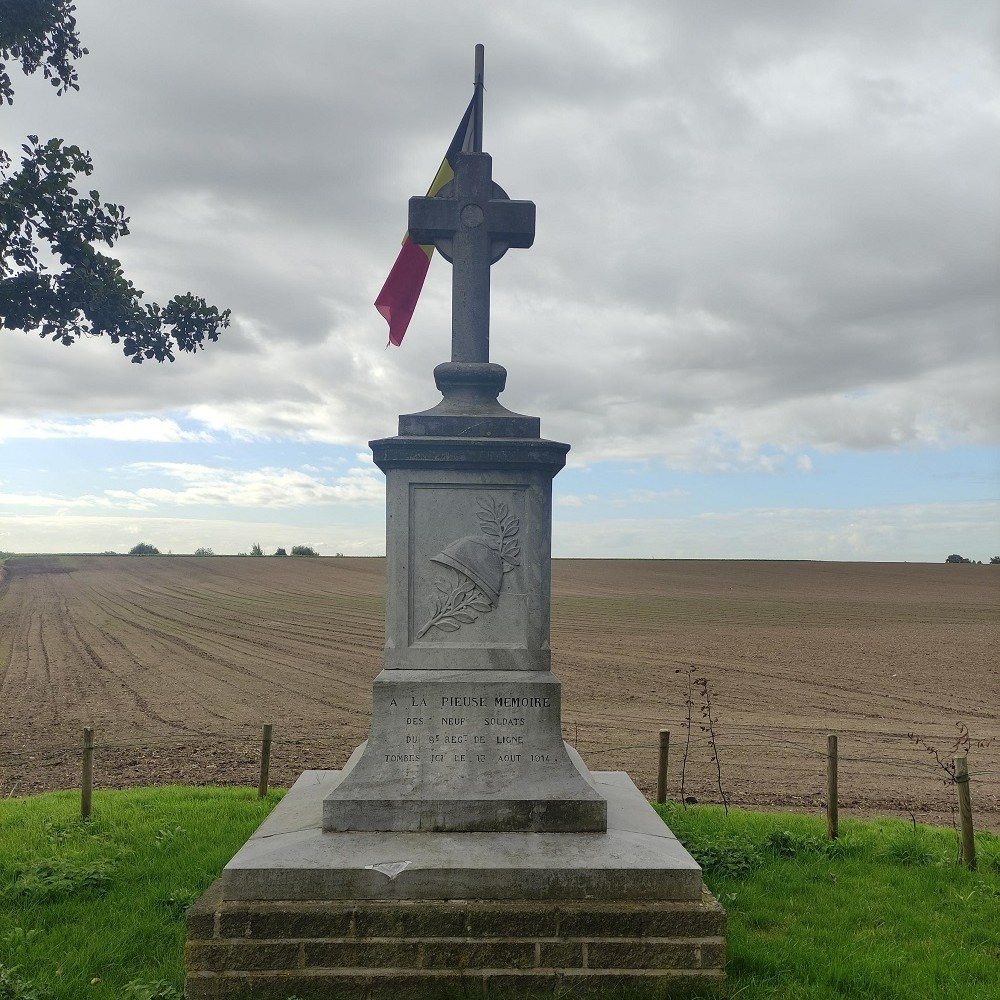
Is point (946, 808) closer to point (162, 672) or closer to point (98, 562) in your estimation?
point (162, 672)

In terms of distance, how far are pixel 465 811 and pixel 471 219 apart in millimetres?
3850

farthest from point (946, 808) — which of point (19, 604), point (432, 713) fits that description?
point (19, 604)

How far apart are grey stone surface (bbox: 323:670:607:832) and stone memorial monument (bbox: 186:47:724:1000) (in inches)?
0.5

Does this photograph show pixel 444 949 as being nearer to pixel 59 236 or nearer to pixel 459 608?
pixel 459 608

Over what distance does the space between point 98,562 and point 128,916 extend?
6518cm

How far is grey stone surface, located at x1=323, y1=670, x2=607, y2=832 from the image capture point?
5.00m

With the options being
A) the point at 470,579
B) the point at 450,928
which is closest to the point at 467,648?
the point at 470,579

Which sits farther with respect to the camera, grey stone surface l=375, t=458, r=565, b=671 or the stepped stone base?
grey stone surface l=375, t=458, r=565, b=671

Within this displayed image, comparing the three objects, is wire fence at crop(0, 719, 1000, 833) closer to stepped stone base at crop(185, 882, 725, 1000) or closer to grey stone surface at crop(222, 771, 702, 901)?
grey stone surface at crop(222, 771, 702, 901)

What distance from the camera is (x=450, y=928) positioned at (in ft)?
14.1

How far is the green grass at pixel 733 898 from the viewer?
4391 millimetres

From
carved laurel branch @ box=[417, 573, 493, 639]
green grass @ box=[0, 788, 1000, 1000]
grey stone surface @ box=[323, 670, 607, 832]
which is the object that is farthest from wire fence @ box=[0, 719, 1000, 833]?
carved laurel branch @ box=[417, 573, 493, 639]

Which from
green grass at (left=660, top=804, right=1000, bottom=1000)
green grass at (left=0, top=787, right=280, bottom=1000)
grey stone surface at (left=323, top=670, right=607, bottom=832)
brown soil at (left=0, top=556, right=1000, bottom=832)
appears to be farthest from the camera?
brown soil at (left=0, top=556, right=1000, bottom=832)

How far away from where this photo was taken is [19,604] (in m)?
35.8
